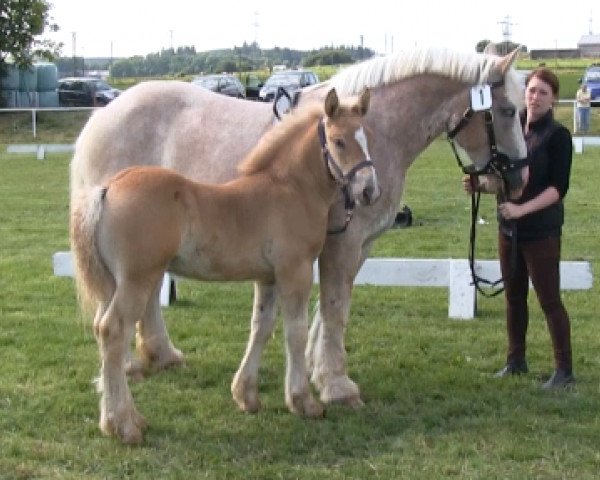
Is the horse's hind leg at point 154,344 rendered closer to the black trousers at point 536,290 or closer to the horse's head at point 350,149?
the horse's head at point 350,149

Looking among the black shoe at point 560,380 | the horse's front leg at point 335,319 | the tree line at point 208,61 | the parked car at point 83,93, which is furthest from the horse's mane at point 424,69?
the tree line at point 208,61

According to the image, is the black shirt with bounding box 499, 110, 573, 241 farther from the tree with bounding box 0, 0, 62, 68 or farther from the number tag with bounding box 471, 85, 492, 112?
the tree with bounding box 0, 0, 62, 68

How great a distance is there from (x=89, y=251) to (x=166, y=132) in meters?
1.67

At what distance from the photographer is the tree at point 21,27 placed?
3112 cm

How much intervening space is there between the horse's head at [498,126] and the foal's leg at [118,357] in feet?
6.85

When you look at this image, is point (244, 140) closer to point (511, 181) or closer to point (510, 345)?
point (511, 181)

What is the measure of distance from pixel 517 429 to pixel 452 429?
34 cm

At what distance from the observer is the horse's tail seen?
4.49 meters

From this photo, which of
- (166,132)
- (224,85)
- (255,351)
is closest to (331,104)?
(255,351)

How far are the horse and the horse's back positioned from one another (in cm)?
82

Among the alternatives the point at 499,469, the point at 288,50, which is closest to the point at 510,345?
the point at 499,469

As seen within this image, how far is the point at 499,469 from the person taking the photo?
14.2 feet

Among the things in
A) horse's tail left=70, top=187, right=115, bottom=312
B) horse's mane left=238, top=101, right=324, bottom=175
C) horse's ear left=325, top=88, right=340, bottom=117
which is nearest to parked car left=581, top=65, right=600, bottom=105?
horse's mane left=238, top=101, right=324, bottom=175

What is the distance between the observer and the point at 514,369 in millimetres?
5934
